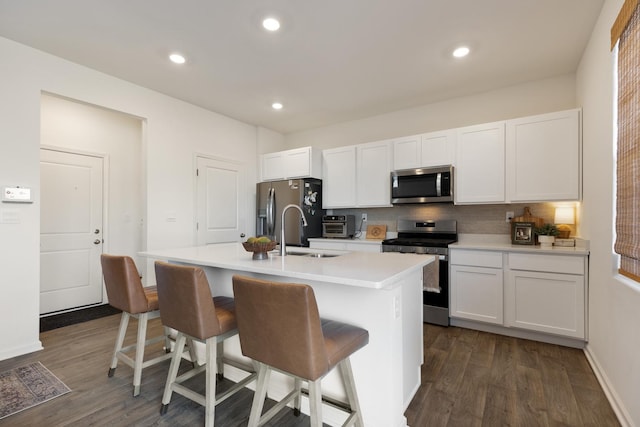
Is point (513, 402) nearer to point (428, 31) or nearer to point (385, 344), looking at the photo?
point (385, 344)

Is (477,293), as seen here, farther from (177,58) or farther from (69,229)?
(69,229)

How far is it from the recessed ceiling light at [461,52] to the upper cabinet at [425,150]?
889 mm

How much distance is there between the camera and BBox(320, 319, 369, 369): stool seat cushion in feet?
4.36

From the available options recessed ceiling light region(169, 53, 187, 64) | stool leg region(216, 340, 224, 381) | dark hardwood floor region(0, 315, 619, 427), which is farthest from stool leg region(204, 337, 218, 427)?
recessed ceiling light region(169, 53, 187, 64)

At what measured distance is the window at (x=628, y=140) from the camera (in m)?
1.55

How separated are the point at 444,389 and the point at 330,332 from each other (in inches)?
45.9

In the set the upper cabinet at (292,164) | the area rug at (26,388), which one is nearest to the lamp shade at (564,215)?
the upper cabinet at (292,164)

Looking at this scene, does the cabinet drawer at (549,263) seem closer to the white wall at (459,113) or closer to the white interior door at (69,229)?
the white wall at (459,113)

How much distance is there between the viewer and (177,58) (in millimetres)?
2852

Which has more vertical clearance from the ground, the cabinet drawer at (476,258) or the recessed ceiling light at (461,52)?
the recessed ceiling light at (461,52)

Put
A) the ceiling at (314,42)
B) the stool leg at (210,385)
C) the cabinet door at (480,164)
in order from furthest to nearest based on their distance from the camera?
the cabinet door at (480,164), the ceiling at (314,42), the stool leg at (210,385)

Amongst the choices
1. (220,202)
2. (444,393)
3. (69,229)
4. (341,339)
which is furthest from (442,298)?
(69,229)

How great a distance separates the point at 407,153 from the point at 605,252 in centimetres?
217

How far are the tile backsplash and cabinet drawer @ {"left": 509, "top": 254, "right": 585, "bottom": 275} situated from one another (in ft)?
1.86
